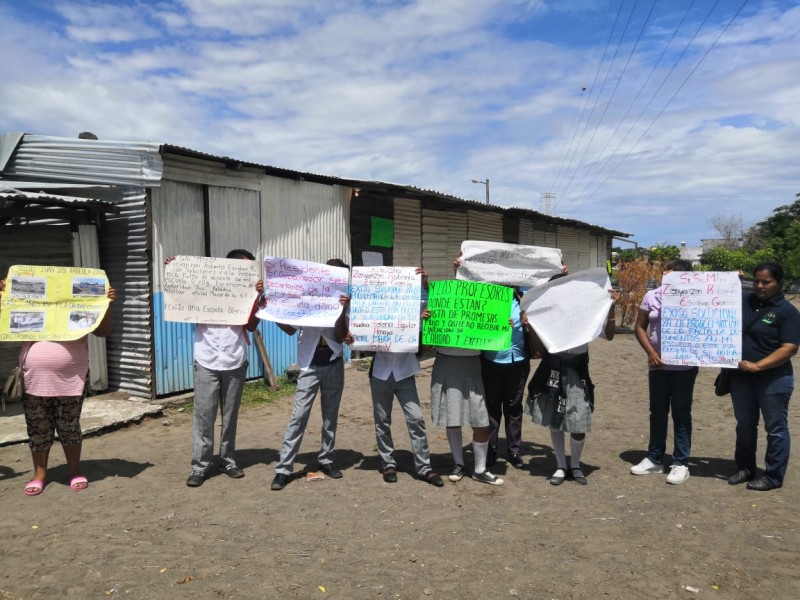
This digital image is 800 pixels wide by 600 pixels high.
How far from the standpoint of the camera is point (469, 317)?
4480 mm

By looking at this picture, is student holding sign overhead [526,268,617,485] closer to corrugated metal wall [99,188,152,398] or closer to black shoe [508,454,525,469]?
black shoe [508,454,525,469]

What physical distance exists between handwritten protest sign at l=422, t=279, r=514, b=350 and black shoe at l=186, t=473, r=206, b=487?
84.9 inches

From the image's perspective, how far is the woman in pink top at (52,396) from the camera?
4359mm

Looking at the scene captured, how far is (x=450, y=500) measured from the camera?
4.32 m

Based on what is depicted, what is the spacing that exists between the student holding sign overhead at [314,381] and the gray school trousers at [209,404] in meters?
0.50

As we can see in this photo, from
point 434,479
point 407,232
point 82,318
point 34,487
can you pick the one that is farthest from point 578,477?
point 407,232

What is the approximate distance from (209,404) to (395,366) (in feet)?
5.08

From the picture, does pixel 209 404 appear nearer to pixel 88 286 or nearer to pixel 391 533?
pixel 88 286

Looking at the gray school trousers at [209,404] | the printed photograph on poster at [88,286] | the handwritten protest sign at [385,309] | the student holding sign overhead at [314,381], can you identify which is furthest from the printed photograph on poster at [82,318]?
the handwritten protest sign at [385,309]

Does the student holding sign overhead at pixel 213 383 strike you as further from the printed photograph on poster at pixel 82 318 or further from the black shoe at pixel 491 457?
the black shoe at pixel 491 457

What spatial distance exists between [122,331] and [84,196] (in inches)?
70.7

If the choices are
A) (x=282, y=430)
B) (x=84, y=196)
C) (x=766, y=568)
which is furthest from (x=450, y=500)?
(x=84, y=196)

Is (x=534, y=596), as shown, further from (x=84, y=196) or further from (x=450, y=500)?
(x=84, y=196)

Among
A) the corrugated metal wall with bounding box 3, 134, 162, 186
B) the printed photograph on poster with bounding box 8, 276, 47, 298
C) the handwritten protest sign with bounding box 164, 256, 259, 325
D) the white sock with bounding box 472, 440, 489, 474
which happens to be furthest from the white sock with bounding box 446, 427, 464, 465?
the corrugated metal wall with bounding box 3, 134, 162, 186
